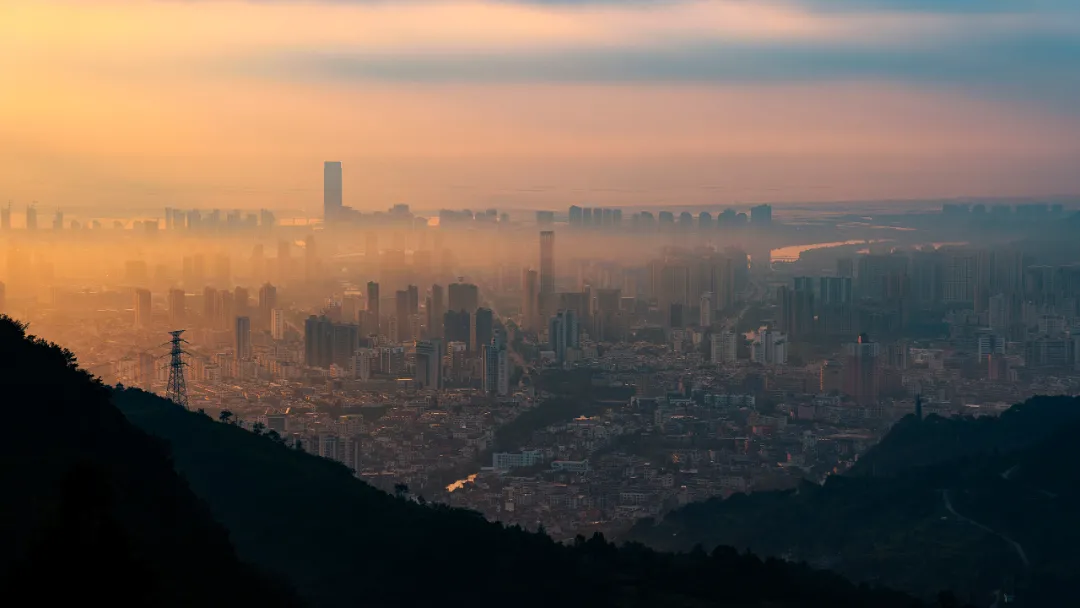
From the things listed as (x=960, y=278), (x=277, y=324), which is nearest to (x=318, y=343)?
(x=277, y=324)

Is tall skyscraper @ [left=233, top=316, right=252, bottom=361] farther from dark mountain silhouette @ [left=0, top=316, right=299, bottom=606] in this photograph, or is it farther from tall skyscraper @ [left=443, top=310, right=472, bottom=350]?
dark mountain silhouette @ [left=0, top=316, right=299, bottom=606]

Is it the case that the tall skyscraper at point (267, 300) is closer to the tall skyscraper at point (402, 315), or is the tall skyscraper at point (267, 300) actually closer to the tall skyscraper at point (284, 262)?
the tall skyscraper at point (284, 262)

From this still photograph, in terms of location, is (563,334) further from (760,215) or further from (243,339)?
(760,215)

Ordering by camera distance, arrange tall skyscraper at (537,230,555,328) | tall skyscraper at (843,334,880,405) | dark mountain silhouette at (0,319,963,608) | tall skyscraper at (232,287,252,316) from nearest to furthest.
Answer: dark mountain silhouette at (0,319,963,608) < tall skyscraper at (232,287,252,316) < tall skyscraper at (843,334,880,405) < tall skyscraper at (537,230,555,328)

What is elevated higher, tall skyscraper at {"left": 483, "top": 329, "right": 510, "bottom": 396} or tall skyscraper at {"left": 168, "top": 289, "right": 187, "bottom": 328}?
tall skyscraper at {"left": 168, "top": 289, "right": 187, "bottom": 328}

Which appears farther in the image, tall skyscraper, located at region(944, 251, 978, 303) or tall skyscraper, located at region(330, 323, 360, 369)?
tall skyscraper, located at region(944, 251, 978, 303)

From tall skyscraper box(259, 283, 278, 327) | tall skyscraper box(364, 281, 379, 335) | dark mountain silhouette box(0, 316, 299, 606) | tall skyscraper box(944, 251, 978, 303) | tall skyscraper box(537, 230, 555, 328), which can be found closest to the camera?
dark mountain silhouette box(0, 316, 299, 606)

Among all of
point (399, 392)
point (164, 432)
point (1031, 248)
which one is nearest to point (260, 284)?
point (399, 392)

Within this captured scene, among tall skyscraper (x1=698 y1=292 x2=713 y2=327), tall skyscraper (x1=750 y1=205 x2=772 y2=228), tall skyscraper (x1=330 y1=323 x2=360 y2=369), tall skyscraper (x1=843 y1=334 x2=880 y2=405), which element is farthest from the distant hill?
tall skyscraper (x1=750 y1=205 x2=772 y2=228)
